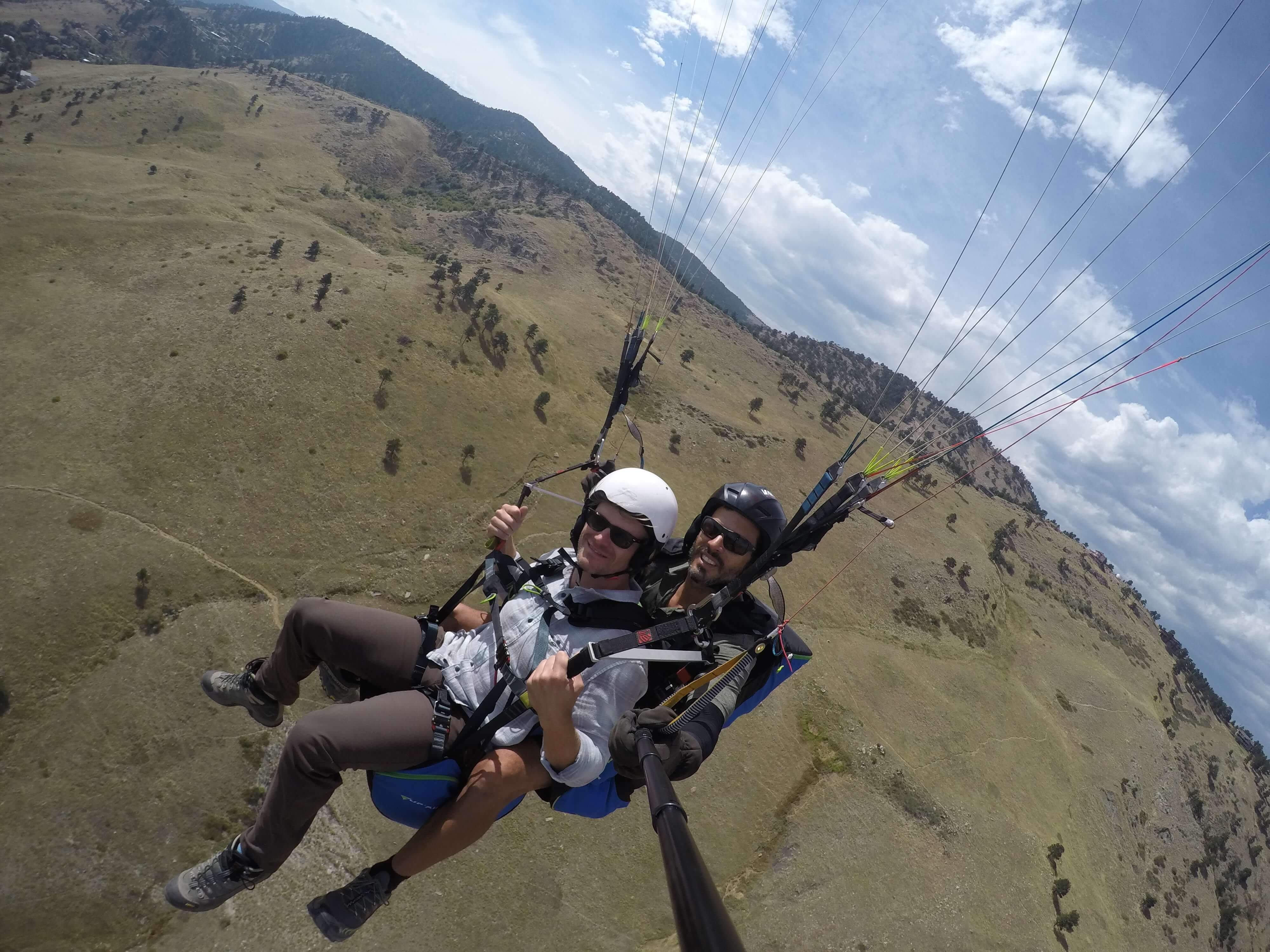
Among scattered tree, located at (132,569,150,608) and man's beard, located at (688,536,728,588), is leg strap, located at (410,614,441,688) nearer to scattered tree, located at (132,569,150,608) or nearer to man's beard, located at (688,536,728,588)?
Answer: man's beard, located at (688,536,728,588)

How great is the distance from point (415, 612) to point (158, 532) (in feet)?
25.4

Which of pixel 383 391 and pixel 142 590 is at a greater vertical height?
pixel 383 391

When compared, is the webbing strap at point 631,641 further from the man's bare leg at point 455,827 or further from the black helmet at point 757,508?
the black helmet at point 757,508

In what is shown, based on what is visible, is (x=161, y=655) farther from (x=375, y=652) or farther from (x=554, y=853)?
(x=375, y=652)

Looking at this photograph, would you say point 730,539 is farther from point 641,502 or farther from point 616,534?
point 616,534

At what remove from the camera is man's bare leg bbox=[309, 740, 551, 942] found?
13.4ft

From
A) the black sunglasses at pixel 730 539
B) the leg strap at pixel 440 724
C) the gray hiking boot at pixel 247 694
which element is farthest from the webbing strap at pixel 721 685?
the gray hiking boot at pixel 247 694

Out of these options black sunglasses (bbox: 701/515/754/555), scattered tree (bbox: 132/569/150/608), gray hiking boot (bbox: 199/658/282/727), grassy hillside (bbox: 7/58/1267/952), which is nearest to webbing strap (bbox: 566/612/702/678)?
black sunglasses (bbox: 701/515/754/555)

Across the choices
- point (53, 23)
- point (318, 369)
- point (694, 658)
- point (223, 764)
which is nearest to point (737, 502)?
point (694, 658)

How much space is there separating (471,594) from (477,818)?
16364mm

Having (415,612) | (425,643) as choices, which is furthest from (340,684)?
(415,612)

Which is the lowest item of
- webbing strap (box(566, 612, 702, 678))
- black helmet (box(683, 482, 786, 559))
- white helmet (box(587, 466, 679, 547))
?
webbing strap (box(566, 612, 702, 678))

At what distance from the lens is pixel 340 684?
5062 millimetres

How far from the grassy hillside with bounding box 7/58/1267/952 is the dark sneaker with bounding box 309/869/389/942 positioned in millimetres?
9104
